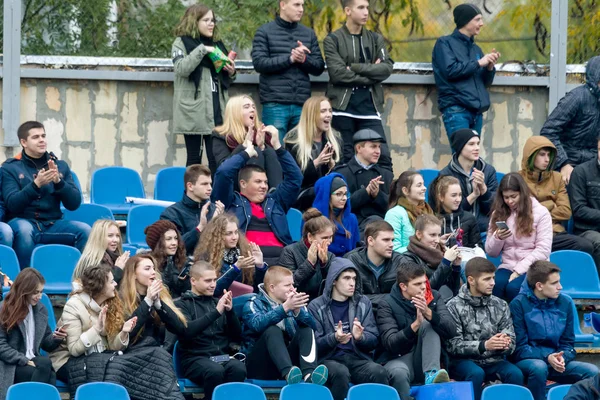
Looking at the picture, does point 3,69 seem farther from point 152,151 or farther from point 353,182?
point 353,182

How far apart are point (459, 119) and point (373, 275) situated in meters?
2.80

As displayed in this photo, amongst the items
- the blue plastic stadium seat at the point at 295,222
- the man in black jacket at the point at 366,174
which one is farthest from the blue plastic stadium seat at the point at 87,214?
the man in black jacket at the point at 366,174

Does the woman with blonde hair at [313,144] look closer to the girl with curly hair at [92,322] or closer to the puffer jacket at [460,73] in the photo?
the puffer jacket at [460,73]

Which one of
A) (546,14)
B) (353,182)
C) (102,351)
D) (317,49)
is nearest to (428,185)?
(353,182)

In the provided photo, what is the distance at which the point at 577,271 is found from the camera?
36.9 ft

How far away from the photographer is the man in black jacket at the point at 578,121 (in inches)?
491

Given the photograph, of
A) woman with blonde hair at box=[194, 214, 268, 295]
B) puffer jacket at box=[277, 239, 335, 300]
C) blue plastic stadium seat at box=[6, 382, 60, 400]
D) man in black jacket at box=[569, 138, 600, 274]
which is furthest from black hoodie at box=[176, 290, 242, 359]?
man in black jacket at box=[569, 138, 600, 274]

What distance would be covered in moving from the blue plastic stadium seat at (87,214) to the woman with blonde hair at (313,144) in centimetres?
161

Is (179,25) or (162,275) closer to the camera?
(162,275)

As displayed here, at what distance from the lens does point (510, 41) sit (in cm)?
1345

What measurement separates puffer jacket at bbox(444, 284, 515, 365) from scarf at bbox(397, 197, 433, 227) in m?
1.03

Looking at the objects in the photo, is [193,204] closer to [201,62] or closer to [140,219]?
[140,219]

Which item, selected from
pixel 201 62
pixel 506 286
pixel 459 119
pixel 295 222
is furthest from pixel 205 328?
pixel 459 119

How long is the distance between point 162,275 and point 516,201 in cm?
285
